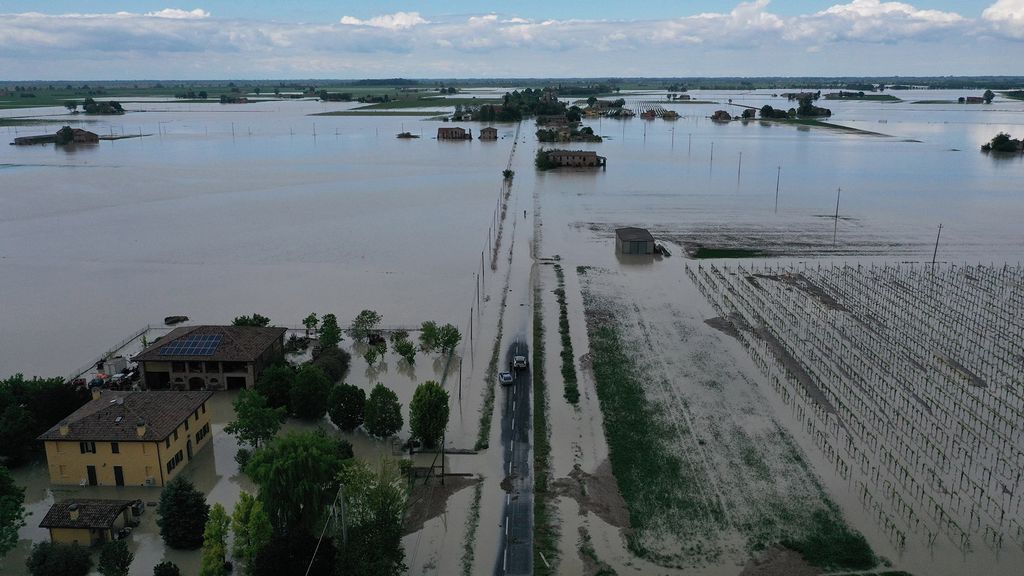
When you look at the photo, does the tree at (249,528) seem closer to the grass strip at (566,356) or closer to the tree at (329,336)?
the grass strip at (566,356)

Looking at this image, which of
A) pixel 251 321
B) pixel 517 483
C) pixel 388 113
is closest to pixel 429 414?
pixel 517 483

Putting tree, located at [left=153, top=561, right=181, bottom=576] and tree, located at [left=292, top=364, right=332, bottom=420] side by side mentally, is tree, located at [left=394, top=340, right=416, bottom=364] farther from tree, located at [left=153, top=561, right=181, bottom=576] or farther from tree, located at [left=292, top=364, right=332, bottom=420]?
tree, located at [left=153, top=561, right=181, bottom=576]

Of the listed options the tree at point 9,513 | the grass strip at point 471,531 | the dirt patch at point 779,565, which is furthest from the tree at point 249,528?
the dirt patch at point 779,565

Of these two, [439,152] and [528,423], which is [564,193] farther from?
[528,423]

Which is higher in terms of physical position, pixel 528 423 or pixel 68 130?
pixel 68 130

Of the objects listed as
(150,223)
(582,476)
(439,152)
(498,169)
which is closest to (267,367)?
(582,476)

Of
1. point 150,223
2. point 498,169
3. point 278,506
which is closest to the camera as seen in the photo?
point 278,506

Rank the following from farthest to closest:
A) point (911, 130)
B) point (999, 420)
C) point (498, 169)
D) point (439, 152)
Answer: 1. point (911, 130)
2. point (439, 152)
3. point (498, 169)
4. point (999, 420)

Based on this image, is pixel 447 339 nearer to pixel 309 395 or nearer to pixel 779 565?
pixel 309 395
